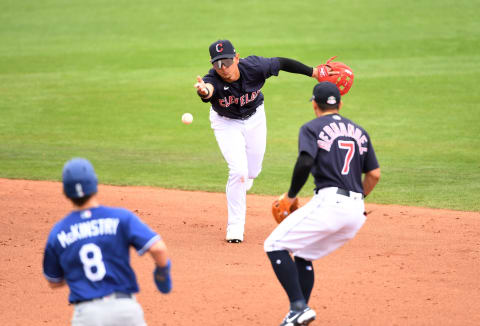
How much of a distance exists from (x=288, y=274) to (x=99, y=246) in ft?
5.99

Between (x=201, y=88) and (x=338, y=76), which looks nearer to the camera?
(x=201, y=88)

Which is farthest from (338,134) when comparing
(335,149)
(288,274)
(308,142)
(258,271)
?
(258,271)

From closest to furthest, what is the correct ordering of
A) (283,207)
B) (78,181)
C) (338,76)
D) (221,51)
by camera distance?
(78,181) < (283,207) < (221,51) < (338,76)

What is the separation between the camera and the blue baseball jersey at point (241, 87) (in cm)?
779

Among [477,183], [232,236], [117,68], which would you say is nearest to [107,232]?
[232,236]

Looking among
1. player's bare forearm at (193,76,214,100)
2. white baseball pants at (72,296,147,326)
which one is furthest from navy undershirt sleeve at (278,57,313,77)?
white baseball pants at (72,296,147,326)

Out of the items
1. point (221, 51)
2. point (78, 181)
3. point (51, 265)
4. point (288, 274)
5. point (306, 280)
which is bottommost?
point (306, 280)

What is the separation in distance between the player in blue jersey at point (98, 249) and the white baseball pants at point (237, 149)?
386cm

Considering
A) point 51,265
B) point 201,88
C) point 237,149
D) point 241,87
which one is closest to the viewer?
point 51,265

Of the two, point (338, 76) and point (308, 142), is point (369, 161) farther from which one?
point (338, 76)

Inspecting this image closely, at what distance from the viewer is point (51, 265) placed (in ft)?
13.9

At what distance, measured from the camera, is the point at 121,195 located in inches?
404

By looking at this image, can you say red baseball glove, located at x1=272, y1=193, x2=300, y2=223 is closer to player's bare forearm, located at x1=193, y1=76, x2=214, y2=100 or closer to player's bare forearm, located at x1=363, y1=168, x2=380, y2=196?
player's bare forearm, located at x1=363, y1=168, x2=380, y2=196

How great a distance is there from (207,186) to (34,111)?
26.1 ft
